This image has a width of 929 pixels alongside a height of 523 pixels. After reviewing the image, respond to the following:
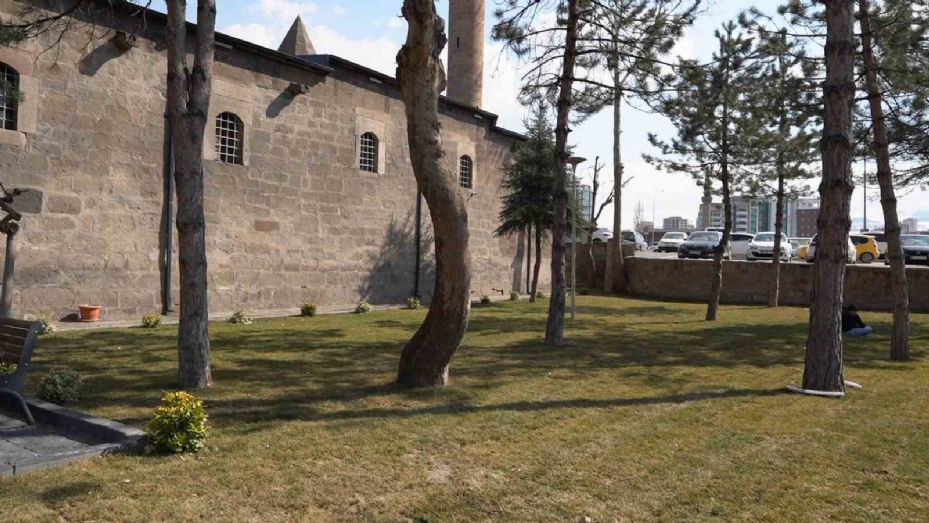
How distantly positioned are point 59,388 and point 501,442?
3.74 meters

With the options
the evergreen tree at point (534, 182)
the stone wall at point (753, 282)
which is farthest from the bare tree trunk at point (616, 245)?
the evergreen tree at point (534, 182)

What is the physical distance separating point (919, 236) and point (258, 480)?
3351 centimetres

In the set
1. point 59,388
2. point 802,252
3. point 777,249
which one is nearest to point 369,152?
point 777,249

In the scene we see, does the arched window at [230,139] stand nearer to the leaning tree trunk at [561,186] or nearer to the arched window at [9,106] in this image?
the arched window at [9,106]

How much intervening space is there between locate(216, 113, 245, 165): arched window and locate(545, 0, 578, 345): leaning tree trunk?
6.97 meters

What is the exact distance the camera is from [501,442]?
Result: 5613mm

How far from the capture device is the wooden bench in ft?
18.9

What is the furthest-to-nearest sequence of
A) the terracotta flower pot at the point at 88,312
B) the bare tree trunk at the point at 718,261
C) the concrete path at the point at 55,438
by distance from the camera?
the bare tree trunk at the point at 718,261 < the terracotta flower pot at the point at 88,312 < the concrete path at the point at 55,438

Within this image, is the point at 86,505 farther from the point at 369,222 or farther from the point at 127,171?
the point at 369,222

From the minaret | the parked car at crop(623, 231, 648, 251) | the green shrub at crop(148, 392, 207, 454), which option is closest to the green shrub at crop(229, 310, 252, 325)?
the green shrub at crop(148, 392, 207, 454)

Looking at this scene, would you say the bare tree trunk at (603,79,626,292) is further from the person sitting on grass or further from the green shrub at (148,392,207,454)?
the green shrub at (148,392,207,454)

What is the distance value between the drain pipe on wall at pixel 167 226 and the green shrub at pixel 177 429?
942 centimetres

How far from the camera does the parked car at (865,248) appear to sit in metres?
32.4

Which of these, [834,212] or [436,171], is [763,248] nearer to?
[834,212]
